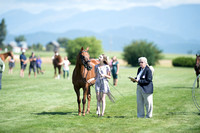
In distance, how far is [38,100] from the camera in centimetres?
1416

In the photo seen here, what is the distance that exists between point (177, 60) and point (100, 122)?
5512cm

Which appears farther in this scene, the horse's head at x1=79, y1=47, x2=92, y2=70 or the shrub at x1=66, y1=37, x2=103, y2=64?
the shrub at x1=66, y1=37, x2=103, y2=64

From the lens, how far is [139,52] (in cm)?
6041

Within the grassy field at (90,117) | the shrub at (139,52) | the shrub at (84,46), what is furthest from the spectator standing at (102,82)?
the shrub at (84,46)

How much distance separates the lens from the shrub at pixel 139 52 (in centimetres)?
6011

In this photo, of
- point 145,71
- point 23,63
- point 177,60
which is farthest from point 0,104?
point 177,60

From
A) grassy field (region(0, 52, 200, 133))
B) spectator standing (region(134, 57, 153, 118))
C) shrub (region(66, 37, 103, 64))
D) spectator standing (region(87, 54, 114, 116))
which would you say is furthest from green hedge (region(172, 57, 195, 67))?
spectator standing (region(134, 57, 153, 118))

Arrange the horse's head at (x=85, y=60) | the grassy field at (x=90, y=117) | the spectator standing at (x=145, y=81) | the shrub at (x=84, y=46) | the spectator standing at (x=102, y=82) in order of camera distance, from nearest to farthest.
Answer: the grassy field at (x=90, y=117), the spectator standing at (x=145, y=81), the horse's head at (x=85, y=60), the spectator standing at (x=102, y=82), the shrub at (x=84, y=46)

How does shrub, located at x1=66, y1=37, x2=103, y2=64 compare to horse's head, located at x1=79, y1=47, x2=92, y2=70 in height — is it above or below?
above

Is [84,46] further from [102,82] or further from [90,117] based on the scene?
[90,117]

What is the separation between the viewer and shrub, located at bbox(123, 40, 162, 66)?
197ft

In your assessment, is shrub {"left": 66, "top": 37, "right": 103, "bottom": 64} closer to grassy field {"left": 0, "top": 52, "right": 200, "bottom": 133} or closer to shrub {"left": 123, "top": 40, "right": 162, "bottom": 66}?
shrub {"left": 123, "top": 40, "right": 162, "bottom": 66}

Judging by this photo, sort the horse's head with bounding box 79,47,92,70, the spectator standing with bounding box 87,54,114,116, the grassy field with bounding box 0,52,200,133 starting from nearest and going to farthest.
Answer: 1. the grassy field with bounding box 0,52,200,133
2. the horse's head with bounding box 79,47,92,70
3. the spectator standing with bounding box 87,54,114,116

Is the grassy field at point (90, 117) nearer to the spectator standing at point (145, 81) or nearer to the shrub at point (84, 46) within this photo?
the spectator standing at point (145, 81)
